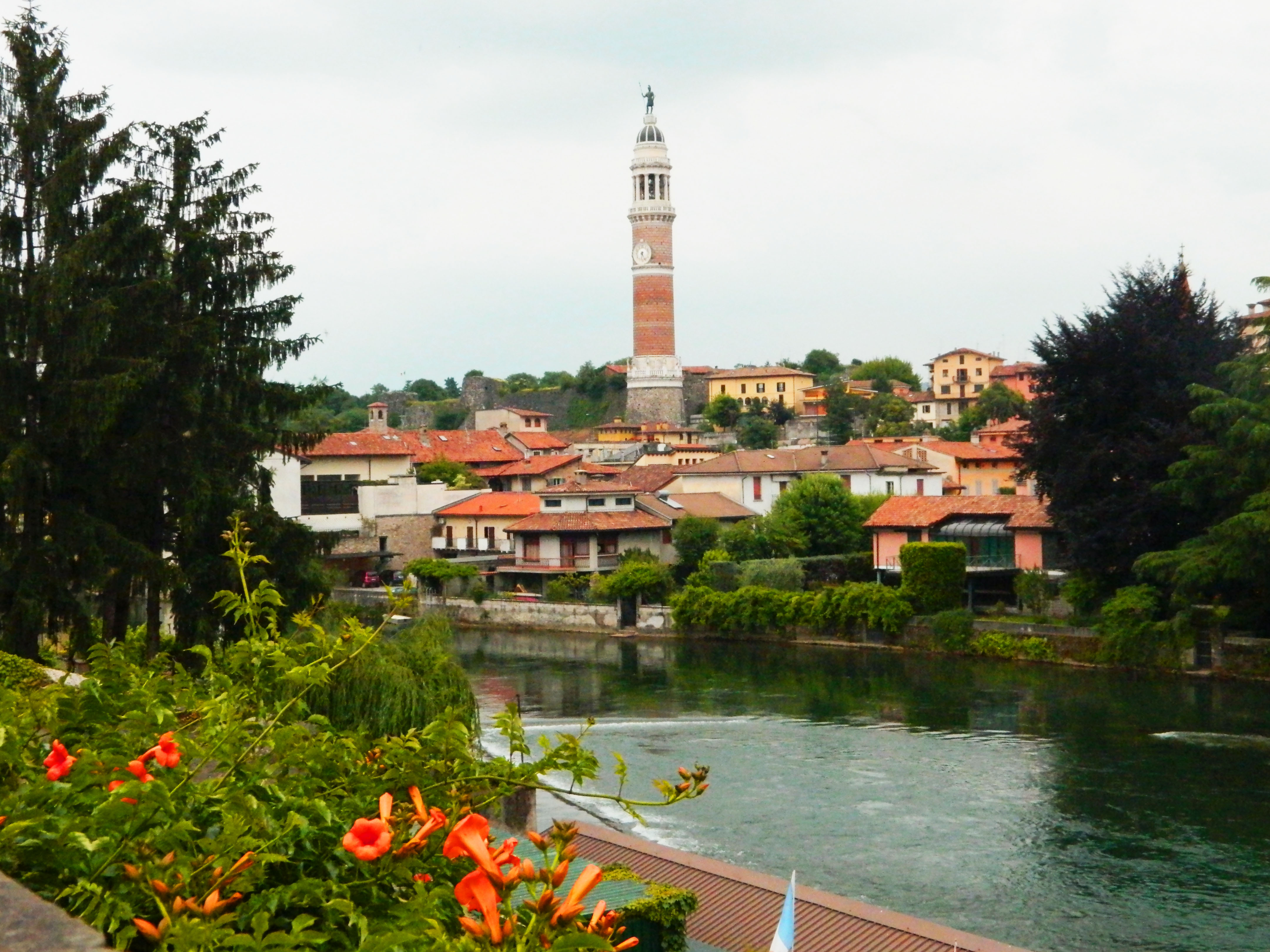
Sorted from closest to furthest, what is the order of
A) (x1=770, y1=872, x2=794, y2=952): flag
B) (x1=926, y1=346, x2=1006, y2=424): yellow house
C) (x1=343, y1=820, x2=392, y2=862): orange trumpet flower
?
1. (x1=343, y1=820, x2=392, y2=862): orange trumpet flower
2. (x1=770, y1=872, x2=794, y2=952): flag
3. (x1=926, y1=346, x2=1006, y2=424): yellow house

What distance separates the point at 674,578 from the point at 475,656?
8.37 meters

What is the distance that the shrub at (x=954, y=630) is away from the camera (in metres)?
31.0

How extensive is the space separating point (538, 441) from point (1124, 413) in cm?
4178

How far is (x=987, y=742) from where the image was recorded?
70.0 feet

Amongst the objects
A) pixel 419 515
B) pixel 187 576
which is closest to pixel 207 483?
pixel 187 576

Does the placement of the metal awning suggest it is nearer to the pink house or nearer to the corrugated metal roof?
the pink house

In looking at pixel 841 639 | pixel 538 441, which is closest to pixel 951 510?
pixel 841 639

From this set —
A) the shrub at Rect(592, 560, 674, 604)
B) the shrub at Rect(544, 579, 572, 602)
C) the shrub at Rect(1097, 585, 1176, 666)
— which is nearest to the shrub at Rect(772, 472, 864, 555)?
the shrub at Rect(592, 560, 674, 604)

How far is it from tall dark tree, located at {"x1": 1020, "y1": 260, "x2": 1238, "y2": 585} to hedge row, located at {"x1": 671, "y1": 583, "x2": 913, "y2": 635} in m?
4.60

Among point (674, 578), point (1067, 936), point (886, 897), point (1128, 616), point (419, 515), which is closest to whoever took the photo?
point (1067, 936)

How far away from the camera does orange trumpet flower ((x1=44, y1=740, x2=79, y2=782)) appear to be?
371cm

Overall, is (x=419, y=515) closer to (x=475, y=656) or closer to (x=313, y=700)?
(x=475, y=656)

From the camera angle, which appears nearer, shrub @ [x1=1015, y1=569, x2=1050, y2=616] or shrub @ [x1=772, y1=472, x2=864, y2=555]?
shrub @ [x1=1015, y1=569, x2=1050, y2=616]

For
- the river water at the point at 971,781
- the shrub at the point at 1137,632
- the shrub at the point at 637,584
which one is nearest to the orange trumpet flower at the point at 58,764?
the river water at the point at 971,781
